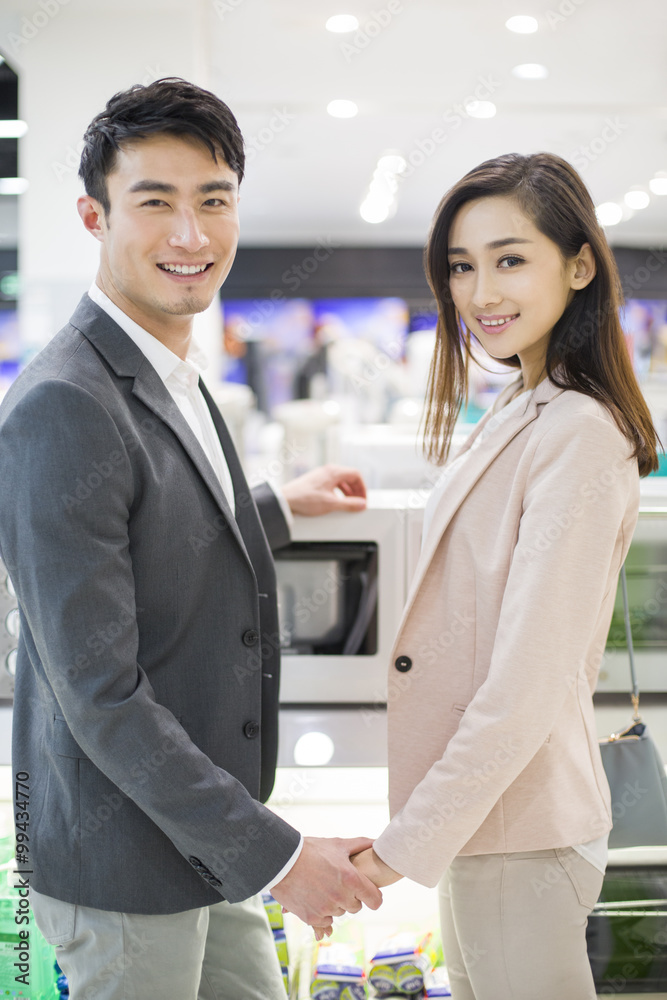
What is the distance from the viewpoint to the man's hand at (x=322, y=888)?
1071 mm

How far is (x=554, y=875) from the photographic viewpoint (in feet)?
3.52

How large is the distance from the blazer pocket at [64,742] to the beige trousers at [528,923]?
1.76 ft

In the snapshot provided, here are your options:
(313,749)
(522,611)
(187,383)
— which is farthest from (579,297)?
(313,749)

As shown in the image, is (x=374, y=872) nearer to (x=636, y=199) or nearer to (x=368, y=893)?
(x=368, y=893)

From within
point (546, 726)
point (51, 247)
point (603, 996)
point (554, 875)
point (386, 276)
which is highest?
point (386, 276)

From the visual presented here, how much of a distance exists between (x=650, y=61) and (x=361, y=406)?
6092mm

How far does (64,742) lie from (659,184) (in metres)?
7.72

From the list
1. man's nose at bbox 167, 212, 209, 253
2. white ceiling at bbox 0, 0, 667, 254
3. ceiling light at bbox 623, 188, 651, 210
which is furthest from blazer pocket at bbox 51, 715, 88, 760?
ceiling light at bbox 623, 188, 651, 210

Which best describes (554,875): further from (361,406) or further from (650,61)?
(361,406)

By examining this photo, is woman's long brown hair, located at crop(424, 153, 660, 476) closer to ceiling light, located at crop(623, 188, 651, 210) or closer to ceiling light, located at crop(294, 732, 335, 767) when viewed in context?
ceiling light, located at crop(294, 732, 335, 767)

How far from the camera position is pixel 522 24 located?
141 inches

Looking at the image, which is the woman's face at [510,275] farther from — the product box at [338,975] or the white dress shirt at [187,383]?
the product box at [338,975]

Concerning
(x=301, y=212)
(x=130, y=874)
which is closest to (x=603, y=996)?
(x=130, y=874)

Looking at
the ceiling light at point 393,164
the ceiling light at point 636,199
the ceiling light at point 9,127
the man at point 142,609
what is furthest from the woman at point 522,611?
the ceiling light at point 636,199
